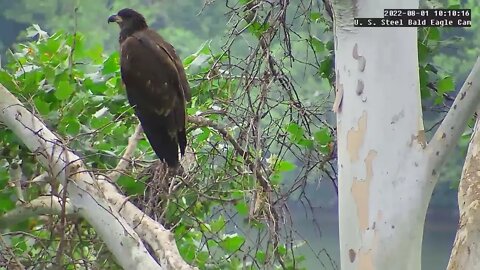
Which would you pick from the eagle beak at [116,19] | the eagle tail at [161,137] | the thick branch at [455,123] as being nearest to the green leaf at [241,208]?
the eagle tail at [161,137]

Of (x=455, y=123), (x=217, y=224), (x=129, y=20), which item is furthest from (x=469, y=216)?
(x=129, y=20)

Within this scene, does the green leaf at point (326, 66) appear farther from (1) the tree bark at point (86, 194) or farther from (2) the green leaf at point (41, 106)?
(2) the green leaf at point (41, 106)

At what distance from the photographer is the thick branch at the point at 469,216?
1514 mm

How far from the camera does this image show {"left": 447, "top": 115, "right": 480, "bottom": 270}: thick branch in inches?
59.6

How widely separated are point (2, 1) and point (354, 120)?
149 inches

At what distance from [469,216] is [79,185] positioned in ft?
2.25

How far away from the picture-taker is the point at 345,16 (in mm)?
1412

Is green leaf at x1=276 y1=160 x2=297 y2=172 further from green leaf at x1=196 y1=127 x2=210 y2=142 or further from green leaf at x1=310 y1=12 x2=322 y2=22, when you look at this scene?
green leaf at x1=310 y1=12 x2=322 y2=22

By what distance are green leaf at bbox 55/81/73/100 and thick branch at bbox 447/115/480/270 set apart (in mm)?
833

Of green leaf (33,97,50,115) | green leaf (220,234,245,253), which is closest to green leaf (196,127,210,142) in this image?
green leaf (220,234,245,253)

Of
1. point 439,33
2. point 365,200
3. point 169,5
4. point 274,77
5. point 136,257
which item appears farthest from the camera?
point 169,5

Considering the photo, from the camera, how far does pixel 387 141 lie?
139 cm

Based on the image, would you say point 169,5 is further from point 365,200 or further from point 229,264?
point 365,200

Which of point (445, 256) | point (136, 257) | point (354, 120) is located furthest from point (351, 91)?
point (445, 256)
